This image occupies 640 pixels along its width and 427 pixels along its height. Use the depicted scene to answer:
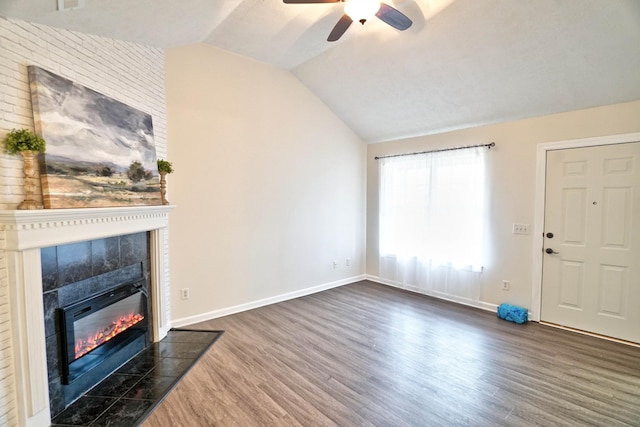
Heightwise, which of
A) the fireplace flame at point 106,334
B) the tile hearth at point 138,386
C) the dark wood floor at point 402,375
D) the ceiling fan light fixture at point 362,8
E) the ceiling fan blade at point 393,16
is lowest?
the dark wood floor at point 402,375

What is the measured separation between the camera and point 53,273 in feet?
6.57

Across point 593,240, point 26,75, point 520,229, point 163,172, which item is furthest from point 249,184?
point 593,240

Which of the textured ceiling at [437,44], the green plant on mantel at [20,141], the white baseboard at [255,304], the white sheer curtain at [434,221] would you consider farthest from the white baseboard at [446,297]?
the green plant on mantel at [20,141]

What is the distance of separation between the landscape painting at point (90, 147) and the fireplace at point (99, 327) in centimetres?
78

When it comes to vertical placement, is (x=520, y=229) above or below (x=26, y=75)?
below

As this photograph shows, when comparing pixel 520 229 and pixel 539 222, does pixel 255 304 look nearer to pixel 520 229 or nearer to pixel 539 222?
pixel 520 229

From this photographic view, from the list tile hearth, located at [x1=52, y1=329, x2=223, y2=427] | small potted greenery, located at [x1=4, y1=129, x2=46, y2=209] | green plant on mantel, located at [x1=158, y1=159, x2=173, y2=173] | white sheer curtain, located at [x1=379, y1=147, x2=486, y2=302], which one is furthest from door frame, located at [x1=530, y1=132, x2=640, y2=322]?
small potted greenery, located at [x1=4, y1=129, x2=46, y2=209]

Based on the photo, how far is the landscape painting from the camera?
197 centimetres

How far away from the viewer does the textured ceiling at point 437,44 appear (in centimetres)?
239

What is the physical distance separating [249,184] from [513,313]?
3.70m

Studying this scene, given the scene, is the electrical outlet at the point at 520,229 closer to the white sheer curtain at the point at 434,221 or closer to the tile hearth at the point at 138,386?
the white sheer curtain at the point at 434,221

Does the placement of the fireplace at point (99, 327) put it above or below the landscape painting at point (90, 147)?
below

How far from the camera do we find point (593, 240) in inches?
128

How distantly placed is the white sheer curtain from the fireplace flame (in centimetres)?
374
